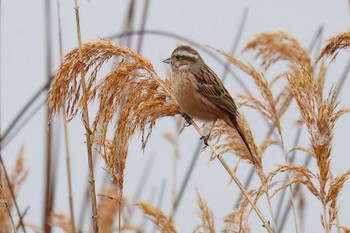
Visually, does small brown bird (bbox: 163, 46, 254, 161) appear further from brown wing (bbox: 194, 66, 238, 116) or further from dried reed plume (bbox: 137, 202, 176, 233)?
dried reed plume (bbox: 137, 202, 176, 233)

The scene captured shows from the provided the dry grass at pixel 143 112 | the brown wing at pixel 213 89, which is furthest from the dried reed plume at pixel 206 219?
the brown wing at pixel 213 89

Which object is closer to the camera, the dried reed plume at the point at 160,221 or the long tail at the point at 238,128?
the dried reed plume at the point at 160,221

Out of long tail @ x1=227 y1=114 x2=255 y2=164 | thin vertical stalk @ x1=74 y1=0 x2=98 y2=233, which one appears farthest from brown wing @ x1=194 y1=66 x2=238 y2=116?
thin vertical stalk @ x1=74 y1=0 x2=98 y2=233

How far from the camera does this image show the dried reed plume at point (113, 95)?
2809 millimetres

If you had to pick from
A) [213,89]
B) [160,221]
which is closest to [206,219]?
[160,221]

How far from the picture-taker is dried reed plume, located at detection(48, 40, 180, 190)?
2809 millimetres

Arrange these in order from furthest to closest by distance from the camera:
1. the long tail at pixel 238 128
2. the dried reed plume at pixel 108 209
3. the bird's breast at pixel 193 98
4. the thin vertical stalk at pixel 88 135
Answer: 1. the bird's breast at pixel 193 98
2. the long tail at pixel 238 128
3. the dried reed plume at pixel 108 209
4. the thin vertical stalk at pixel 88 135

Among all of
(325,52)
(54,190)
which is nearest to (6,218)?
(54,190)

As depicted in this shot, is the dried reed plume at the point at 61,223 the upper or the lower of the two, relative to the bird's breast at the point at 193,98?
lower

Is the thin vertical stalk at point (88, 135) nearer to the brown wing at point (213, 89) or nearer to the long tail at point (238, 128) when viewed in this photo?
the long tail at point (238, 128)

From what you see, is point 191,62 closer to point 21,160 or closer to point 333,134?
point 21,160

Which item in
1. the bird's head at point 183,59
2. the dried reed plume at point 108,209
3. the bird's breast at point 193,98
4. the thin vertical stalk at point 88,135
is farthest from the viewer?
the bird's head at point 183,59

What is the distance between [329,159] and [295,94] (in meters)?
0.31

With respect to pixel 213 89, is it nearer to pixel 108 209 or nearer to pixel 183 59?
pixel 183 59
